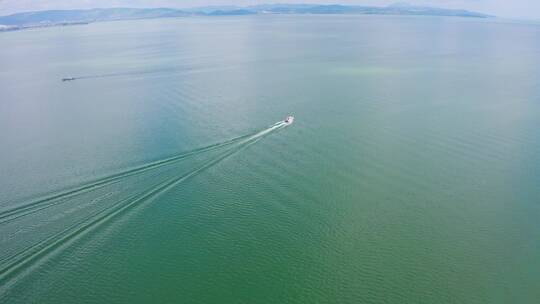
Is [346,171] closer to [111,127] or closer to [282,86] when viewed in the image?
[111,127]

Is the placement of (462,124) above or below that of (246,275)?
above

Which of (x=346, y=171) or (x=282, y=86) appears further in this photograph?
(x=282, y=86)

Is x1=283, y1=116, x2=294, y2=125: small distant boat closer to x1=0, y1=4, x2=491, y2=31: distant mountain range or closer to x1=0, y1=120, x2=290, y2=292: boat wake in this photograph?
x1=0, y1=120, x2=290, y2=292: boat wake

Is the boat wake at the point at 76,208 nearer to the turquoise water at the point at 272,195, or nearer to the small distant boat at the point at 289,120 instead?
the turquoise water at the point at 272,195

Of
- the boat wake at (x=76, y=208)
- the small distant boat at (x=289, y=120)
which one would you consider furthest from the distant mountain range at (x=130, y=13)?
the boat wake at (x=76, y=208)

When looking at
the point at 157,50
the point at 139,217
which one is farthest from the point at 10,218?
the point at 157,50

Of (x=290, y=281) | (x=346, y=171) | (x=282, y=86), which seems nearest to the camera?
(x=290, y=281)

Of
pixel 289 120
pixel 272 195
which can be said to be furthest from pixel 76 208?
pixel 289 120

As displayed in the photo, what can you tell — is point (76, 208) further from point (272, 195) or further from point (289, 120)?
point (289, 120)

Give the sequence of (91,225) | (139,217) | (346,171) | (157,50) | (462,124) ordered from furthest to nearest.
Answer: (157,50)
(462,124)
(346,171)
(139,217)
(91,225)
